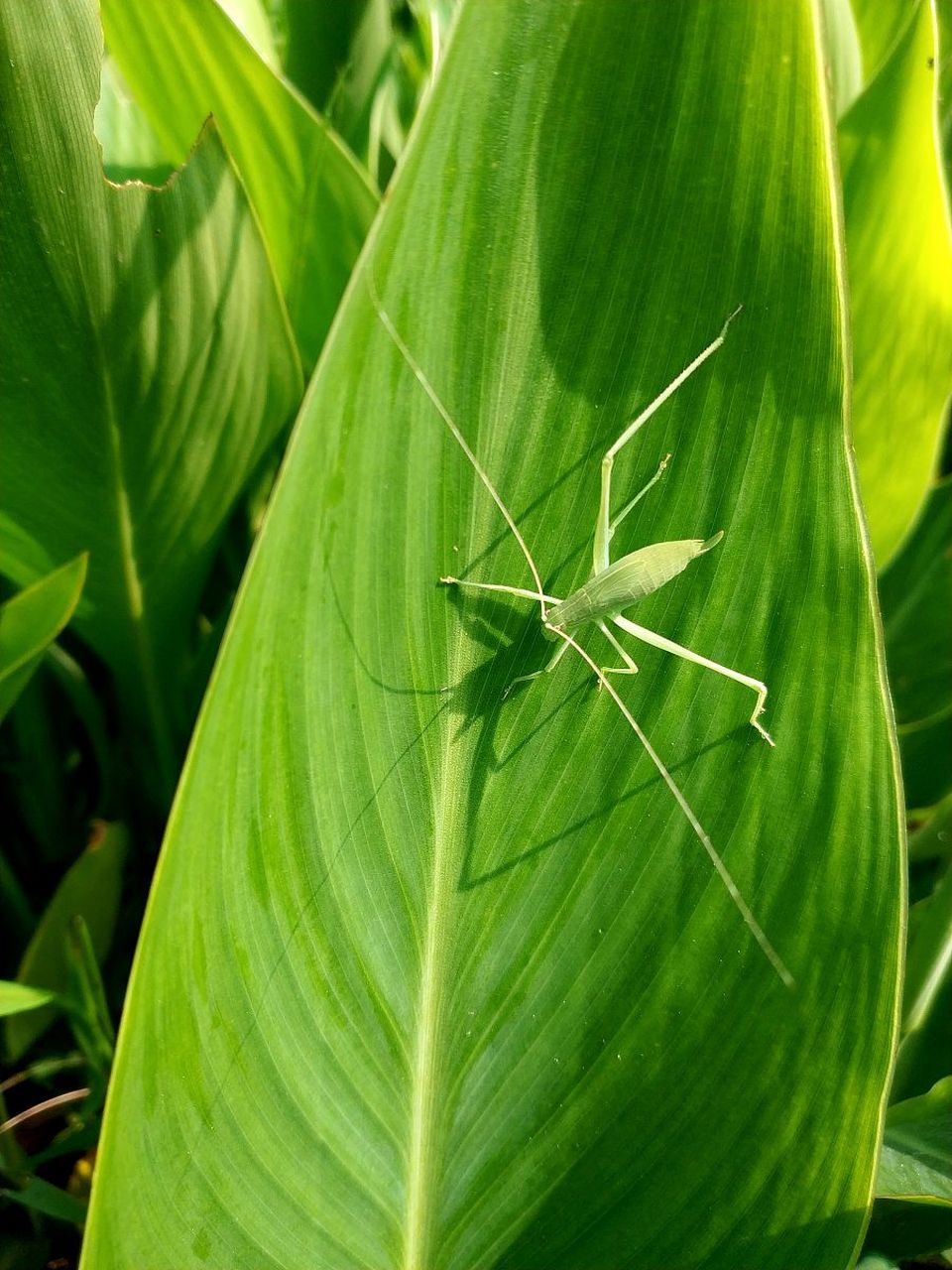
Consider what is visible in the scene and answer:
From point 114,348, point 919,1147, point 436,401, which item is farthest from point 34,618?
point 919,1147

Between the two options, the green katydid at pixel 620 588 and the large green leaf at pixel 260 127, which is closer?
the green katydid at pixel 620 588

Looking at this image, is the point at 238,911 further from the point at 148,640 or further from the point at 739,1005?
the point at 148,640

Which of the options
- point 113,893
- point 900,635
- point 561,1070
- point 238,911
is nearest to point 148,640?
point 113,893

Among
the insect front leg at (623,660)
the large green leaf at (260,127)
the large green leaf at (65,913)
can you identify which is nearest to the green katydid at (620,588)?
the insect front leg at (623,660)

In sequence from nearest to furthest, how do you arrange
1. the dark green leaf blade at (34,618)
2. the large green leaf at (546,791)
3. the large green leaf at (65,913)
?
1. the large green leaf at (546,791)
2. the dark green leaf blade at (34,618)
3. the large green leaf at (65,913)

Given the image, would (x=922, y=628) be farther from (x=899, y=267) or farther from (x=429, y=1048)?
(x=429, y=1048)

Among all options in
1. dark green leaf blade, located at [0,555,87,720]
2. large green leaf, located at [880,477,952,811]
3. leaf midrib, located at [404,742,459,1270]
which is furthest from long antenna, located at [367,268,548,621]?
large green leaf, located at [880,477,952,811]

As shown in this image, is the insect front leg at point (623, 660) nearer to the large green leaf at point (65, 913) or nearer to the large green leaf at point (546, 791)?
the large green leaf at point (546, 791)

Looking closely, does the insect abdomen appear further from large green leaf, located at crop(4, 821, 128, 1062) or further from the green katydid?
large green leaf, located at crop(4, 821, 128, 1062)

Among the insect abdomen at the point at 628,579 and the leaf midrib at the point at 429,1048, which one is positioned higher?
the insect abdomen at the point at 628,579
